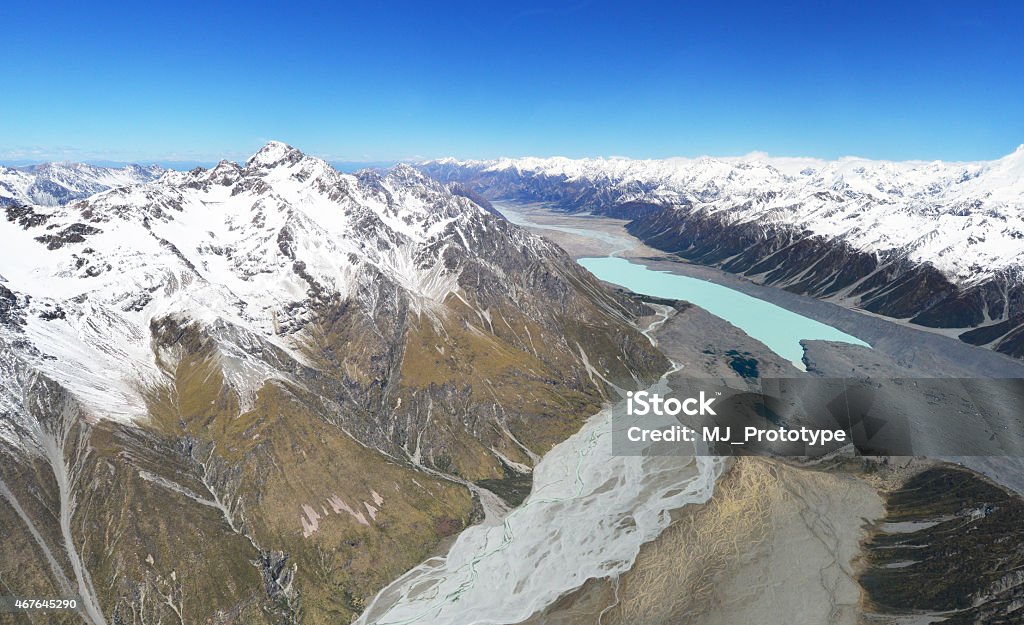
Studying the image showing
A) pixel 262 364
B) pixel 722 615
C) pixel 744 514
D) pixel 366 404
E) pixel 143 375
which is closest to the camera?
pixel 722 615

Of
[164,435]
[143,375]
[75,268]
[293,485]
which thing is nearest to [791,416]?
[293,485]

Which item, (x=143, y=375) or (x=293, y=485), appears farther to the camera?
(x=143, y=375)

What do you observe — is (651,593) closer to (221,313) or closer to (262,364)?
(262,364)

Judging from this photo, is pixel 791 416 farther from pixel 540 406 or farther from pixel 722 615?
pixel 722 615

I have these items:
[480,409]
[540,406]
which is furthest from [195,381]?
[540,406]

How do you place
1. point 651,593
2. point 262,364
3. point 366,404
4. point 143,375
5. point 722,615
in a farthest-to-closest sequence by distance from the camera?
point 366,404, point 262,364, point 143,375, point 651,593, point 722,615

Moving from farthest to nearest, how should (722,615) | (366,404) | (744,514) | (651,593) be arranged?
(366,404), (744,514), (651,593), (722,615)

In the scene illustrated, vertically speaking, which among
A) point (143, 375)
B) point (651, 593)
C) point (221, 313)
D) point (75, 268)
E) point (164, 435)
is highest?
point (75, 268)

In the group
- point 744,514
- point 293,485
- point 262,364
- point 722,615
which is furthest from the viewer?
point 262,364

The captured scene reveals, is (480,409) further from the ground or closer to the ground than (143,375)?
closer to the ground
